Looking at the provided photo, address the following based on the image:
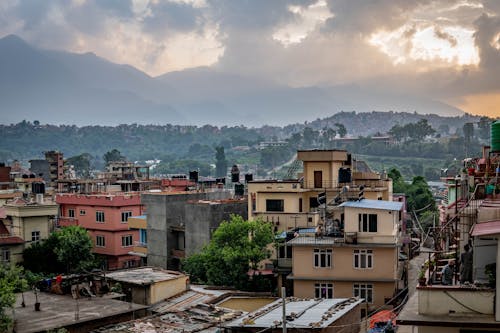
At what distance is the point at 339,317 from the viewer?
1739cm

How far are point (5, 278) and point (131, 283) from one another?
571 centimetres

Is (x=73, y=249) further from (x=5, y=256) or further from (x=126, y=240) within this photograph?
(x=126, y=240)

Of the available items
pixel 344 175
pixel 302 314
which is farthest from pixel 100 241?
pixel 302 314

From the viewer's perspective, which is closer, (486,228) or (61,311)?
(486,228)

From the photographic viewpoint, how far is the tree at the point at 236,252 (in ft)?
92.3

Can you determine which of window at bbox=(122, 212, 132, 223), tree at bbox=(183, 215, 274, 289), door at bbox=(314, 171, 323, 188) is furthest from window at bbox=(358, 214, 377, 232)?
window at bbox=(122, 212, 132, 223)

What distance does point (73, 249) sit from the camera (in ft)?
123

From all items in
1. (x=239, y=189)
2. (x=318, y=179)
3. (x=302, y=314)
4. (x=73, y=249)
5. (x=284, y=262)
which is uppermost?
(x=318, y=179)

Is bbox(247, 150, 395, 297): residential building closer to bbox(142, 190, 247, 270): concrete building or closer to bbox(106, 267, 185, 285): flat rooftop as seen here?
bbox(142, 190, 247, 270): concrete building

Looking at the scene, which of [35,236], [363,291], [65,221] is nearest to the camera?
[363,291]

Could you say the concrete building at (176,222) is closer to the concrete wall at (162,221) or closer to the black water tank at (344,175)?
the concrete wall at (162,221)

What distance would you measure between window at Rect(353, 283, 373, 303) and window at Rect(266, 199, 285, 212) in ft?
34.2

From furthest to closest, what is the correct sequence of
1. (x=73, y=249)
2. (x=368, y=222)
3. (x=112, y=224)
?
(x=112, y=224), (x=73, y=249), (x=368, y=222)

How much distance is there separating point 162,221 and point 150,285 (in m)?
13.4
